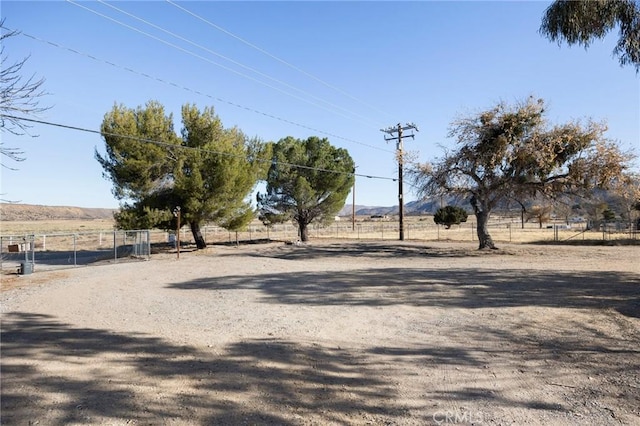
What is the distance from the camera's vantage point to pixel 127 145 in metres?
24.8

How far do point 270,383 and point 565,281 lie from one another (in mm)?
11020

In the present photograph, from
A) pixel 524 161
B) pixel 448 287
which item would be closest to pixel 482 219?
pixel 524 161

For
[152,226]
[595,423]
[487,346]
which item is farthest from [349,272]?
[152,226]

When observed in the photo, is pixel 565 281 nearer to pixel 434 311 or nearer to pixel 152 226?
pixel 434 311

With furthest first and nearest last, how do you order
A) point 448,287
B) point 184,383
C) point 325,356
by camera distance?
point 448,287 → point 325,356 → point 184,383

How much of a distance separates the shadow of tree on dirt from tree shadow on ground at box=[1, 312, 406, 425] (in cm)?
404

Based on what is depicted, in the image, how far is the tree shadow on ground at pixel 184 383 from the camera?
3.88 m

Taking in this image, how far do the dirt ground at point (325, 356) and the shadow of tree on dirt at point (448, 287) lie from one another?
0.10 m

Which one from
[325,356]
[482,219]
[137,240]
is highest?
[482,219]

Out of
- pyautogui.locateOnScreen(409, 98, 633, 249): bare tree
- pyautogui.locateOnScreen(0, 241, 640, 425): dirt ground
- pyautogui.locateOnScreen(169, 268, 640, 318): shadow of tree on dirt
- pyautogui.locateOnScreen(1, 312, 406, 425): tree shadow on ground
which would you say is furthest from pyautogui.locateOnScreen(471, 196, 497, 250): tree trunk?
pyautogui.locateOnScreen(1, 312, 406, 425): tree shadow on ground

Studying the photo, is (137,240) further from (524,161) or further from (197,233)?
Result: (524,161)

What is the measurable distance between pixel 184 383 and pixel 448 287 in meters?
8.50

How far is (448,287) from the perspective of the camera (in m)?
11.4

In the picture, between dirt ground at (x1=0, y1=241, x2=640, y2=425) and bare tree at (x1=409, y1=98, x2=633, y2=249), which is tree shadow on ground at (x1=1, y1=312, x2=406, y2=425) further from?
bare tree at (x1=409, y1=98, x2=633, y2=249)
